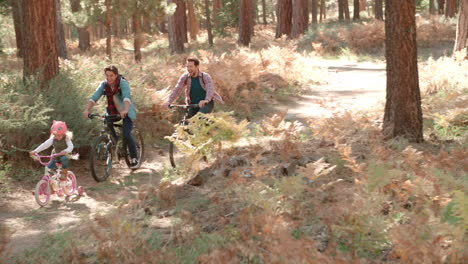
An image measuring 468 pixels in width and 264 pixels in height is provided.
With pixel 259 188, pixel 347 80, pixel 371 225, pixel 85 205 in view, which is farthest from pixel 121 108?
pixel 347 80

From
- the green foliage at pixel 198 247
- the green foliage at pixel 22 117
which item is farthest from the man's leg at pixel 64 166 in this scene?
the green foliage at pixel 198 247

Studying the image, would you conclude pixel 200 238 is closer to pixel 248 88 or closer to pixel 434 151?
pixel 434 151

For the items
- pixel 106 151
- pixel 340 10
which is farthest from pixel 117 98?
pixel 340 10

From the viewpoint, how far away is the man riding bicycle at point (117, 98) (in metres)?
8.00

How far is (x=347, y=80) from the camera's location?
1742 centimetres

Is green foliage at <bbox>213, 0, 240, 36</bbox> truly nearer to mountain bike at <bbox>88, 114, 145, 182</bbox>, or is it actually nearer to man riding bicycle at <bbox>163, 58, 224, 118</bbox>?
man riding bicycle at <bbox>163, 58, 224, 118</bbox>

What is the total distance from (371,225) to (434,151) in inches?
138

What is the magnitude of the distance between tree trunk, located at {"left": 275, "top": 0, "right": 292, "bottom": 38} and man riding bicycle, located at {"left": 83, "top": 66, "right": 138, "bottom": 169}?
66.4ft

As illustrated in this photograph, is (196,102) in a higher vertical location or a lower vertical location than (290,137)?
higher

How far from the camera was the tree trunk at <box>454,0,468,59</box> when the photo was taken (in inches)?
559

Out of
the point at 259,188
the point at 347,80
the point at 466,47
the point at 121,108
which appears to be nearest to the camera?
the point at 259,188

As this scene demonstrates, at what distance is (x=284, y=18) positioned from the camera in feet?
90.9

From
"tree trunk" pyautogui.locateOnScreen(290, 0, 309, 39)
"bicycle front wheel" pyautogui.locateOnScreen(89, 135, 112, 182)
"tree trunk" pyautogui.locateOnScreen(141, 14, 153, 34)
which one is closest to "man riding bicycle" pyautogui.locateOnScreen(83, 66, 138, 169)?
"bicycle front wheel" pyautogui.locateOnScreen(89, 135, 112, 182)

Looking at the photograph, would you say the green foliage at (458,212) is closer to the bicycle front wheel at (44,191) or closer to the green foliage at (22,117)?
the bicycle front wheel at (44,191)
